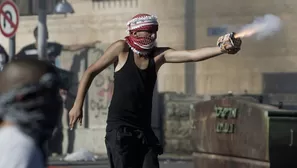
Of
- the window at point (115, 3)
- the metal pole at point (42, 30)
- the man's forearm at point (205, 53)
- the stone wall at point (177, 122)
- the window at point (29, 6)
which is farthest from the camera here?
the window at point (29, 6)

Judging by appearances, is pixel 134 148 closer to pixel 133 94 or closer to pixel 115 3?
pixel 133 94

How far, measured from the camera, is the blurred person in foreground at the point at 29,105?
313cm

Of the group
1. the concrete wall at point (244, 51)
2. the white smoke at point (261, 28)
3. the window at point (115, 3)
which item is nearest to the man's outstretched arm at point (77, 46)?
the window at point (115, 3)

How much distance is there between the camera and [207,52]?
21.6 ft

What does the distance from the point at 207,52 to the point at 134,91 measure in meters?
0.60

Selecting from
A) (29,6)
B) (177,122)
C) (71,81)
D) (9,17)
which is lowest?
(177,122)

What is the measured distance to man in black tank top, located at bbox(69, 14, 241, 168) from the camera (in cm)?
672

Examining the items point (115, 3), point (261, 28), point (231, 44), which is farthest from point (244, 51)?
point (231, 44)

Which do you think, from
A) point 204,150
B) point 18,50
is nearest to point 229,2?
point 18,50

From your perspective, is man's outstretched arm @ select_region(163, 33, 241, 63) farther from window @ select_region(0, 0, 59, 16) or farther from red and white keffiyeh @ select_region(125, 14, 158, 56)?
window @ select_region(0, 0, 59, 16)

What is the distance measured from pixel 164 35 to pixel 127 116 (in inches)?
462

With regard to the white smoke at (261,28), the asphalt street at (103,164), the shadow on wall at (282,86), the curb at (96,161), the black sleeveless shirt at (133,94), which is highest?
the white smoke at (261,28)

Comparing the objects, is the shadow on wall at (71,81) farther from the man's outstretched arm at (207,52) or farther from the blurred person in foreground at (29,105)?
the blurred person in foreground at (29,105)

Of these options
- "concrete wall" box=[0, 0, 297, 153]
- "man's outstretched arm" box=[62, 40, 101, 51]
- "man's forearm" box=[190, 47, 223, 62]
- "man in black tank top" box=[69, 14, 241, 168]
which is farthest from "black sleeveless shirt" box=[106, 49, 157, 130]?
"man's outstretched arm" box=[62, 40, 101, 51]
